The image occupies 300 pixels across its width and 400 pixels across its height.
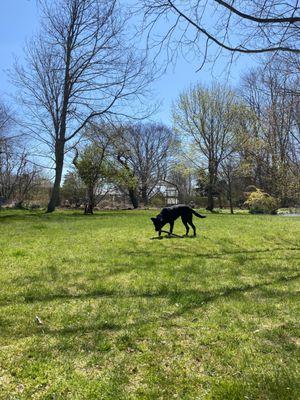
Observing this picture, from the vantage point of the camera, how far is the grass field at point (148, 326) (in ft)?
9.09

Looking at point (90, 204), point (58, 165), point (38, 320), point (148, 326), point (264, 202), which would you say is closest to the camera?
point (148, 326)

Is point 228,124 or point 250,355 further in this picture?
point 228,124

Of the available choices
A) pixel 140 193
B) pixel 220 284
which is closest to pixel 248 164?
pixel 140 193

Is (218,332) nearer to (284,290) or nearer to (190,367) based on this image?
(190,367)

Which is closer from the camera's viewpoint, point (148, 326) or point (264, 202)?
point (148, 326)

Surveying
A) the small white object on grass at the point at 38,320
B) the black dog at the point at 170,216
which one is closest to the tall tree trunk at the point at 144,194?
the black dog at the point at 170,216

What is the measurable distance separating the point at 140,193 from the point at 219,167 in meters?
14.0

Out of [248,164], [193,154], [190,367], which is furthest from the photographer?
[193,154]

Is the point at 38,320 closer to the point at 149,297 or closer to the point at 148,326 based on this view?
the point at 148,326

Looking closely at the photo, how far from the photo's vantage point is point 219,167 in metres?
35.9

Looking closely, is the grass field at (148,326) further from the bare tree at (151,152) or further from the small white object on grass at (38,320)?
the bare tree at (151,152)

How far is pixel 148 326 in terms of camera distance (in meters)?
3.90

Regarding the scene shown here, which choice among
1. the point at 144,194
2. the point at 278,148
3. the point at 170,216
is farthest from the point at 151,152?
the point at 170,216

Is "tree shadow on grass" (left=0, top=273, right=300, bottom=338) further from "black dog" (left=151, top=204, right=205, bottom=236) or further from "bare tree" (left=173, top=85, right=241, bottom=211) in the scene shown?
"bare tree" (left=173, top=85, right=241, bottom=211)
